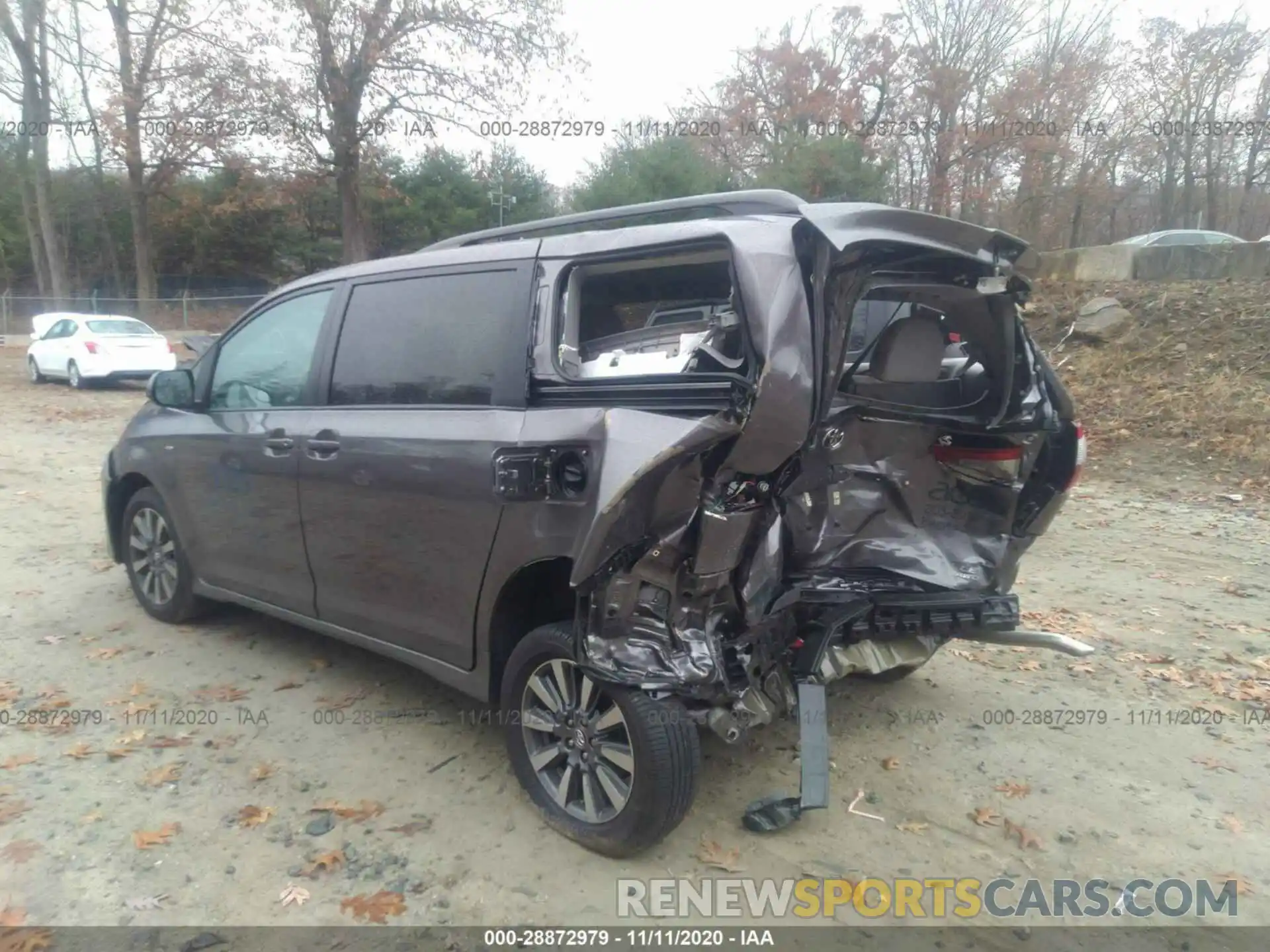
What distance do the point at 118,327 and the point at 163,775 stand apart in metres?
16.5

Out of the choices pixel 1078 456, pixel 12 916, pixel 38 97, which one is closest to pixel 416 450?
pixel 12 916

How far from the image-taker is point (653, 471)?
9.30ft

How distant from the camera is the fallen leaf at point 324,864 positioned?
3.21 metres

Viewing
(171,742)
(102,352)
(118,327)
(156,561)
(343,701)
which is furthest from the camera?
(118,327)

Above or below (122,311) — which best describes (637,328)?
above

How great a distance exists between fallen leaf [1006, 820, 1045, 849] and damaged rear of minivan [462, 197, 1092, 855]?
0.71m

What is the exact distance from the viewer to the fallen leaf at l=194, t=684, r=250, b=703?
178 inches

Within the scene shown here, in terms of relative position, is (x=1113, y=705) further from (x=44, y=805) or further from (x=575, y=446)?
(x=44, y=805)

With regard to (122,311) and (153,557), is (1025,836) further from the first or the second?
(122,311)

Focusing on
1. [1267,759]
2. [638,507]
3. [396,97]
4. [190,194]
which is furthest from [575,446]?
[190,194]

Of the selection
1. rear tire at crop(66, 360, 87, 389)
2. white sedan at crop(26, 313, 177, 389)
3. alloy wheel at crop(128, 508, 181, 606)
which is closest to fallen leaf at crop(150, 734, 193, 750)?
alloy wheel at crop(128, 508, 181, 606)

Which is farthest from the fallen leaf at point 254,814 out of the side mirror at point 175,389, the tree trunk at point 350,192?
the tree trunk at point 350,192

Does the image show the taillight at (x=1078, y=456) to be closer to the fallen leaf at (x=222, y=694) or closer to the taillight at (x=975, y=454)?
the taillight at (x=975, y=454)

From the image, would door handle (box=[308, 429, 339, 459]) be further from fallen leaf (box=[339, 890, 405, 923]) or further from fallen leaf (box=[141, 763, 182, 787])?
fallen leaf (box=[339, 890, 405, 923])
